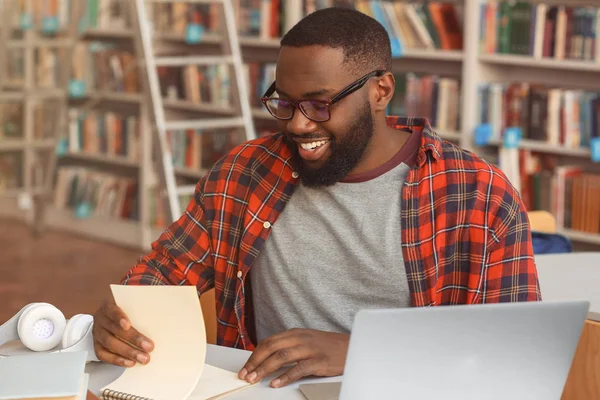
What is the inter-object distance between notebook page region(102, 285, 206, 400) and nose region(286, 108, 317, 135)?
0.41 m

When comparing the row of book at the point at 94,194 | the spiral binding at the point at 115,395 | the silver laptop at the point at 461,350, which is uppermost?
the silver laptop at the point at 461,350

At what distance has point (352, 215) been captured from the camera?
67.2 inches

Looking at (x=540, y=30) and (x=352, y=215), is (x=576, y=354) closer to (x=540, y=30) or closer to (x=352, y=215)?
(x=352, y=215)

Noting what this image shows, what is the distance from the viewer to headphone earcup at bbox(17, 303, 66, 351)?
5.03 feet

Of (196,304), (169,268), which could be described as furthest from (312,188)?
(196,304)

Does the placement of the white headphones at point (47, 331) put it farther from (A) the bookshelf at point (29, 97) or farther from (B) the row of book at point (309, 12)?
(A) the bookshelf at point (29, 97)

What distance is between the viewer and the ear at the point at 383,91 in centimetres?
172

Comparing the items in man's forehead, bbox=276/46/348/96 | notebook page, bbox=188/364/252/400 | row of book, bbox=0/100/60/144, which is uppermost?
man's forehead, bbox=276/46/348/96

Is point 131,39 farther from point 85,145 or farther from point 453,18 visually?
point 453,18

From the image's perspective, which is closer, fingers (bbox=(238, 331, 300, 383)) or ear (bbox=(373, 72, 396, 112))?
fingers (bbox=(238, 331, 300, 383))

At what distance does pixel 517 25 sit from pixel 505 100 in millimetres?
306

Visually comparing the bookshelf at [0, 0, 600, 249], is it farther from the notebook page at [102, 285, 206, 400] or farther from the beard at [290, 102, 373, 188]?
the notebook page at [102, 285, 206, 400]

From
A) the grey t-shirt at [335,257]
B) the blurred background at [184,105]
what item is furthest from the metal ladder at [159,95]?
the grey t-shirt at [335,257]

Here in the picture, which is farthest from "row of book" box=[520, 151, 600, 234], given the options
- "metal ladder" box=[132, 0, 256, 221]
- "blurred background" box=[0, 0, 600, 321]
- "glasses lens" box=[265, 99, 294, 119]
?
"glasses lens" box=[265, 99, 294, 119]
